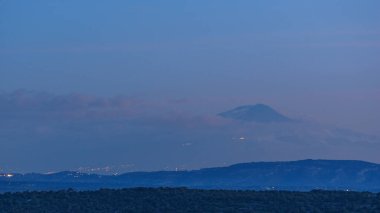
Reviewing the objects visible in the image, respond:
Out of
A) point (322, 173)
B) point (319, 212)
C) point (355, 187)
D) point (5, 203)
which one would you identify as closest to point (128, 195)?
point (5, 203)

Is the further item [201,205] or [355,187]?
[355,187]

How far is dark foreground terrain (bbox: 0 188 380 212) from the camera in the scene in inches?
2625

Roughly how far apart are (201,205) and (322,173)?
134 metres

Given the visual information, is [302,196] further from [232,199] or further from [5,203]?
[5,203]

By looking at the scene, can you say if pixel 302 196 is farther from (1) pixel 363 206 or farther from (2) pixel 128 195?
(2) pixel 128 195

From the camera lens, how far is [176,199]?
69875 millimetres

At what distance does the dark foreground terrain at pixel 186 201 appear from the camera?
66.7 metres

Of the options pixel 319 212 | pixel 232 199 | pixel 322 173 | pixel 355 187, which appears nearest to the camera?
pixel 319 212

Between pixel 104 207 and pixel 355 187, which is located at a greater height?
pixel 355 187

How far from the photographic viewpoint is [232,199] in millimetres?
69438

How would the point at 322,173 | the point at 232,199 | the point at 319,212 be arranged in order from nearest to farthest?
the point at 319,212
the point at 232,199
the point at 322,173

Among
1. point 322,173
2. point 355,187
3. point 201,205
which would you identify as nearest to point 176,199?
point 201,205

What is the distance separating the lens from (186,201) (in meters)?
69.1

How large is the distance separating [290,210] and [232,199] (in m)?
5.36
